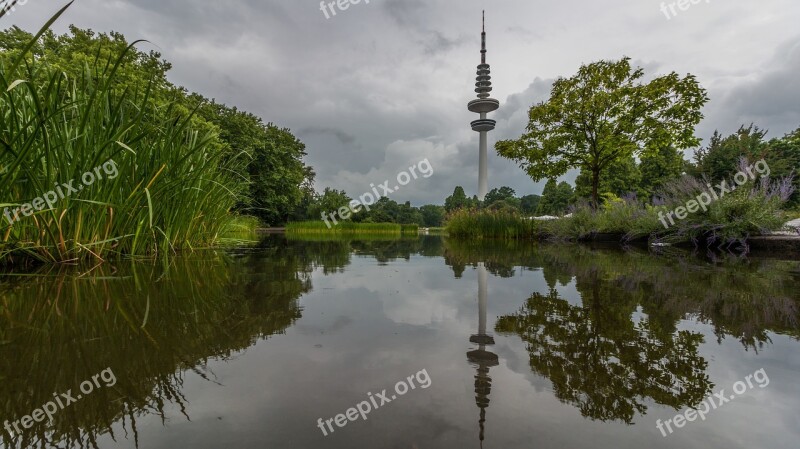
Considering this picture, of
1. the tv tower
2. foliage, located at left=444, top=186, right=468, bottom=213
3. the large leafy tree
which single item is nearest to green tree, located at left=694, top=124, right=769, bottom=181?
the large leafy tree

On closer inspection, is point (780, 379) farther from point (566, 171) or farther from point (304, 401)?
point (566, 171)

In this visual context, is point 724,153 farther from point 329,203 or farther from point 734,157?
point 329,203

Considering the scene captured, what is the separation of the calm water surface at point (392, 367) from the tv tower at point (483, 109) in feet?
130

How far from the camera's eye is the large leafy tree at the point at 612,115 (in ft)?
29.7

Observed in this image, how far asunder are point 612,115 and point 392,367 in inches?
442

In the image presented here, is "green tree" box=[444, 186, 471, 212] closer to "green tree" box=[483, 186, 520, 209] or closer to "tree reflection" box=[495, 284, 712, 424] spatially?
"green tree" box=[483, 186, 520, 209]

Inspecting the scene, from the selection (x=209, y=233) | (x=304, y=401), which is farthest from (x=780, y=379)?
(x=209, y=233)

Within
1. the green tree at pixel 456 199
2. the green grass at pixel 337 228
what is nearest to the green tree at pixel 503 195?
the green tree at pixel 456 199

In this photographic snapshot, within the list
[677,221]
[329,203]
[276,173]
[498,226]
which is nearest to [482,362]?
[677,221]

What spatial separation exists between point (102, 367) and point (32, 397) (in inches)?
5.4

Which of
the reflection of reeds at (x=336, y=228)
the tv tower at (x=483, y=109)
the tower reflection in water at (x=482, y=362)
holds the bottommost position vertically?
the tower reflection in water at (x=482, y=362)

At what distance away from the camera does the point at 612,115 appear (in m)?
9.54

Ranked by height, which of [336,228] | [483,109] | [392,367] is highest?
[483,109]

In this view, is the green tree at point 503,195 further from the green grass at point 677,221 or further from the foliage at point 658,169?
the green grass at point 677,221
